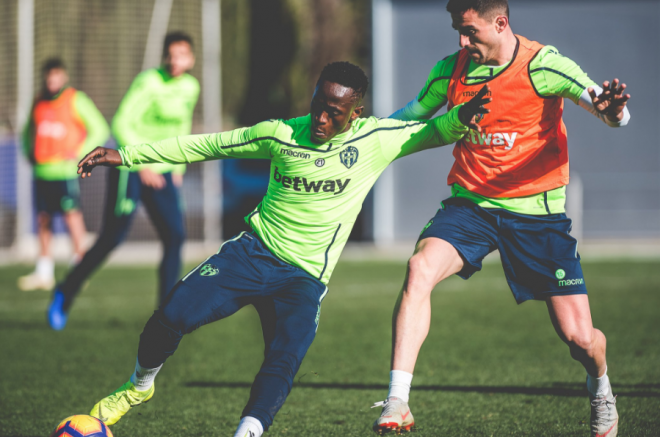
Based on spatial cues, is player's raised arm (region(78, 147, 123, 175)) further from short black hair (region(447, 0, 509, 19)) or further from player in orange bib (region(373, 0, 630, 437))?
short black hair (region(447, 0, 509, 19))

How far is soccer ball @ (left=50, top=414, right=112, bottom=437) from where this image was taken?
351cm

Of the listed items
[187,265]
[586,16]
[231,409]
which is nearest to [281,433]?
[231,409]

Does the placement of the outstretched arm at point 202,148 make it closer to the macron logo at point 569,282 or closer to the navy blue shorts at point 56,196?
the macron logo at point 569,282

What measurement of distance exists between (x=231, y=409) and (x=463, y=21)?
2668mm

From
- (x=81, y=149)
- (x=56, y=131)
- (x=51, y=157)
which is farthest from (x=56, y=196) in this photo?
(x=81, y=149)

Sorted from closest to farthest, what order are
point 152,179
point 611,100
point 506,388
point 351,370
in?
point 611,100 → point 506,388 → point 351,370 → point 152,179

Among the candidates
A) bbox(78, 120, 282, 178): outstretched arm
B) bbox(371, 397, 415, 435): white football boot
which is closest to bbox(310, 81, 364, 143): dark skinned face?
bbox(78, 120, 282, 178): outstretched arm

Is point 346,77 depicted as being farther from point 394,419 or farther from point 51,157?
point 51,157

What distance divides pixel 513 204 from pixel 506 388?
62.8 inches

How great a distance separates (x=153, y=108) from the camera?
24.0ft

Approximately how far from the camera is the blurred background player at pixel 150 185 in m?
7.15

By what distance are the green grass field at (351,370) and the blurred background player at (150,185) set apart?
1.91 ft

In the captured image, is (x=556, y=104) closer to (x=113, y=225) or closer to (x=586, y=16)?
(x=113, y=225)

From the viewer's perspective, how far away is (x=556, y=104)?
4.16 metres
